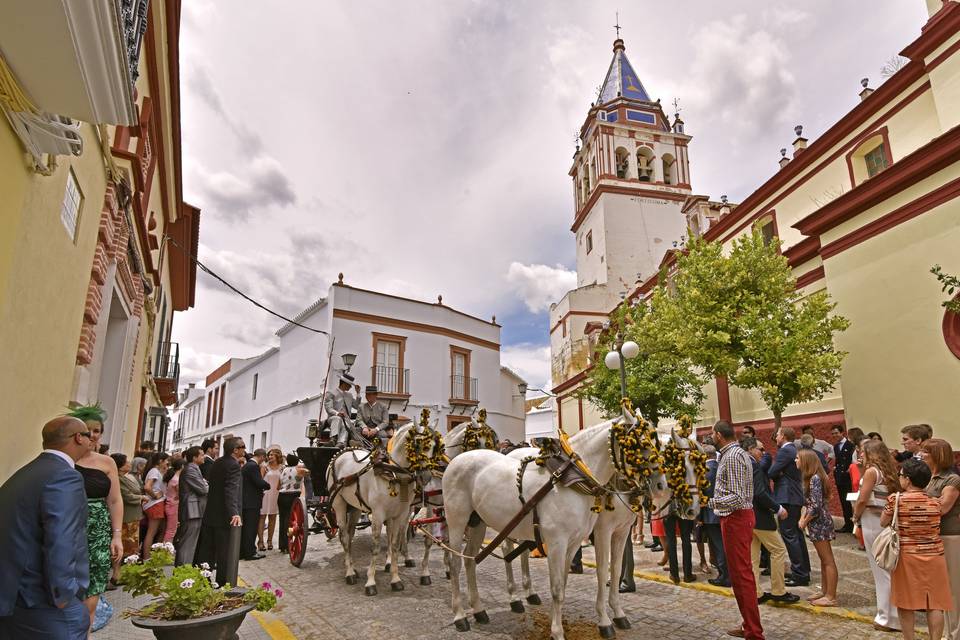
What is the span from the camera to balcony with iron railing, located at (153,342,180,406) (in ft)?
53.6

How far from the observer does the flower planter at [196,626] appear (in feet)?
11.7

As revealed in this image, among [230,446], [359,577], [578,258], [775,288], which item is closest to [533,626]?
[359,577]

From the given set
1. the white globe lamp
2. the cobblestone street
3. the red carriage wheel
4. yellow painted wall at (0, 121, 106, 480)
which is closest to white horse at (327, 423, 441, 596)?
the cobblestone street

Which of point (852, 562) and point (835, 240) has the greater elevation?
point (835, 240)

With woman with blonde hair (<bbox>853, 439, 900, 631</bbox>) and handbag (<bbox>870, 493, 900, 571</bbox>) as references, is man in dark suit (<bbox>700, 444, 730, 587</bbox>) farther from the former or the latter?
handbag (<bbox>870, 493, 900, 571</bbox>)

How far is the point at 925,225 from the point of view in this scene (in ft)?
35.6

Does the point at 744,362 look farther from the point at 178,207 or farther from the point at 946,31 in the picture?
the point at 178,207

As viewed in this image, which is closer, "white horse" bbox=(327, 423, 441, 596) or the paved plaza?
the paved plaza

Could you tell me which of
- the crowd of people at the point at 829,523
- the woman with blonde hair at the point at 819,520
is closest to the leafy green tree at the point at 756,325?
the crowd of people at the point at 829,523

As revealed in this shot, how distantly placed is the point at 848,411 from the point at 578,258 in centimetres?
2773

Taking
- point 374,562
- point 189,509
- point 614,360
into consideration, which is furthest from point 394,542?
point 614,360

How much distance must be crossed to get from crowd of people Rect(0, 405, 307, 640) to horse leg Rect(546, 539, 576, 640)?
3.54 meters

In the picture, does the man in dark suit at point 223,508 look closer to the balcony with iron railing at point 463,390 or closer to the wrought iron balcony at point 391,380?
the wrought iron balcony at point 391,380

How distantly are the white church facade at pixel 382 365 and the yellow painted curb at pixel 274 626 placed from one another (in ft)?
44.3
